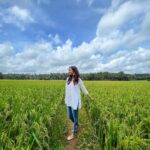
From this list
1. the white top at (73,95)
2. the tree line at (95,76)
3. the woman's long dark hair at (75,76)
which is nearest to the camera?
the woman's long dark hair at (75,76)

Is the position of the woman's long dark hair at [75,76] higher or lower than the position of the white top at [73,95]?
higher

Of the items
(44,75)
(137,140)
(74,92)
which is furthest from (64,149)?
(44,75)

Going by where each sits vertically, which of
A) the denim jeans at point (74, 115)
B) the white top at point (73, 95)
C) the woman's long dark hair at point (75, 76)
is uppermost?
the woman's long dark hair at point (75, 76)

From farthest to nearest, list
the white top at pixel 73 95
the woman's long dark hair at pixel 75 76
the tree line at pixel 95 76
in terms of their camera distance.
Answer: the tree line at pixel 95 76 → the white top at pixel 73 95 → the woman's long dark hair at pixel 75 76

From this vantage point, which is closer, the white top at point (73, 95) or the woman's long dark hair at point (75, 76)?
the woman's long dark hair at point (75, 76)

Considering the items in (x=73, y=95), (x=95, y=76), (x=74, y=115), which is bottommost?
(x=74, y=115)

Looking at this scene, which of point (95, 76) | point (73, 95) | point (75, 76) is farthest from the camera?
point (95, 76)

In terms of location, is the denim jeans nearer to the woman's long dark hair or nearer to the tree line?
the woman's long dark hair

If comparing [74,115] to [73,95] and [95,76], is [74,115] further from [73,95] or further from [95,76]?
[95,76]

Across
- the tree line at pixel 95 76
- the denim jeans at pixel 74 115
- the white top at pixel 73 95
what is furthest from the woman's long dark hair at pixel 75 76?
the tree line at pixel 95 76

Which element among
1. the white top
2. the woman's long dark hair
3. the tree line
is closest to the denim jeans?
the white top

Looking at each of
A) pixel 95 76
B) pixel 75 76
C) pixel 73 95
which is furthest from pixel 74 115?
pixel 95 76

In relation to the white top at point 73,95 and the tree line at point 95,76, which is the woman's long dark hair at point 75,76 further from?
the tree line at point 95,76

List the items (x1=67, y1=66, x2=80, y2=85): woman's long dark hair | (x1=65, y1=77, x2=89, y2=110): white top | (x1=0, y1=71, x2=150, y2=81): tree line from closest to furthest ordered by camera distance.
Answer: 1. (x1=67, y1=66, x2=80, y2=85): woman's long dark hair
2. (x1=65, y1=77, x2=89, y2=110): white top
3. (x1=0, y1=71, x2=150, y2=81): tree line
